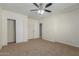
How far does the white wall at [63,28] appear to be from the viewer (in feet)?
15.8

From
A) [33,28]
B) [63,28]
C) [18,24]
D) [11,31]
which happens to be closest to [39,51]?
[63,28]

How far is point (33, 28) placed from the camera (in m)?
9.07

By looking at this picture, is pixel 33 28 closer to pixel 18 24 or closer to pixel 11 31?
pixel 18 24

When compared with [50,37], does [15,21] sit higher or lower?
higher

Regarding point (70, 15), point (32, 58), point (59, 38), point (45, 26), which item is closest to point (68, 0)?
point (32, 58)

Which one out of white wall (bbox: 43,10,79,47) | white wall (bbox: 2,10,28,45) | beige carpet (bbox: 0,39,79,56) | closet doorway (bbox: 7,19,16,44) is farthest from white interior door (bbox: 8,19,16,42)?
white wall (bbox: 43,10,79,47)

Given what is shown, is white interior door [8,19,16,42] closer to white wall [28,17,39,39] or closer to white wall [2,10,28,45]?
white wall [2,10,28,45]

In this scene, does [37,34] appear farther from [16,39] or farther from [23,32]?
[16,39]

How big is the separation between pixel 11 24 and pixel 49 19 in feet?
11.4

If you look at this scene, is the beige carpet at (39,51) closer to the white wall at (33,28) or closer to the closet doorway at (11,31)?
the closet doorway at (11,31)

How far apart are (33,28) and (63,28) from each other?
164 inches

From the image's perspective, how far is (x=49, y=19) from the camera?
7.25 metres

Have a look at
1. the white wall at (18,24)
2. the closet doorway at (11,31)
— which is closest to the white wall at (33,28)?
the white wall at (18,24)

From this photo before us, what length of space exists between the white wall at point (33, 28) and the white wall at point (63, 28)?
5.75 ft
